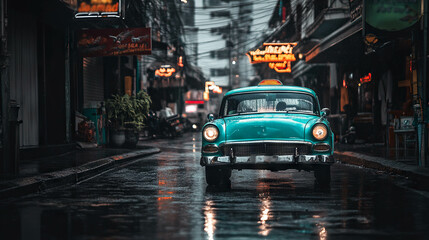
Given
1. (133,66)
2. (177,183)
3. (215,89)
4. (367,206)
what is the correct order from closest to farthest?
(367,206) → (177,183) → (133,66) → (215,89)

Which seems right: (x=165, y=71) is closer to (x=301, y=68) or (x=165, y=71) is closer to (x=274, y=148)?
(x=301, y=68)

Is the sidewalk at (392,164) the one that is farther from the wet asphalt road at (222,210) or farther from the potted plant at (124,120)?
the potted plant at (124,120)

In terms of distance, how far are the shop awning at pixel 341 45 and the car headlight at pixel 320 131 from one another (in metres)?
11.2

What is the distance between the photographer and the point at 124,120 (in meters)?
23.4

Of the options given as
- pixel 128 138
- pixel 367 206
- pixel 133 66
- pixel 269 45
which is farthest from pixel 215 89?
pixel 367 206

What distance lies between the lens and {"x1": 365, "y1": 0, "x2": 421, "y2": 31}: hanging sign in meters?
13.7

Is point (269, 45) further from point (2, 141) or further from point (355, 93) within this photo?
point (2, 141)

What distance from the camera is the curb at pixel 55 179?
32.4 feet

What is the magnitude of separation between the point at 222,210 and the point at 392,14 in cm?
769

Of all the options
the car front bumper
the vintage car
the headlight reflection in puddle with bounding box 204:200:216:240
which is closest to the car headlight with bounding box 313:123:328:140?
the vintage car

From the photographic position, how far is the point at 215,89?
299 ft

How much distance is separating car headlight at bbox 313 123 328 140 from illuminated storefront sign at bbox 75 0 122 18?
10065mm

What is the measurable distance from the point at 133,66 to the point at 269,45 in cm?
1161

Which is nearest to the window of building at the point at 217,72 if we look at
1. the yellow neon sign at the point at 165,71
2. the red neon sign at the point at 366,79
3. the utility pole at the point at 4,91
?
the yellow neon sign at the point at 165,71
